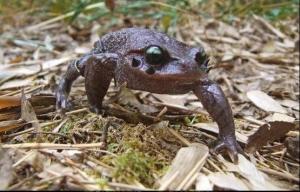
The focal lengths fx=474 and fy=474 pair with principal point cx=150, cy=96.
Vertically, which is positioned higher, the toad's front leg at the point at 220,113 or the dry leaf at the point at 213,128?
the toad's front leg at the point at 220,113

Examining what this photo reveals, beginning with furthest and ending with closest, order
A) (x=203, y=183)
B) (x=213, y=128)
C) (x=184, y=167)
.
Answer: (x=213, y=128) → (x=184, y=167) → (x=203, y=183)

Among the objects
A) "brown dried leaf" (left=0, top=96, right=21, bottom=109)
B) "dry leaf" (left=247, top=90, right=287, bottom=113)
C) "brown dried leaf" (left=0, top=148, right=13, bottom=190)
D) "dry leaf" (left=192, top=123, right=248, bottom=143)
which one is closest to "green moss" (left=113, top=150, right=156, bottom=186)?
"brown dried leaf" (left=0, top=148, right=13, bottom=190)

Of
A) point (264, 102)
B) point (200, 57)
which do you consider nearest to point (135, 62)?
point (200, 57)

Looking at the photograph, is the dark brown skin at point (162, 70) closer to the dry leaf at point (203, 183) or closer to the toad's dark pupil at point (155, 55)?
the toad's dark pupil at point (155, 55)

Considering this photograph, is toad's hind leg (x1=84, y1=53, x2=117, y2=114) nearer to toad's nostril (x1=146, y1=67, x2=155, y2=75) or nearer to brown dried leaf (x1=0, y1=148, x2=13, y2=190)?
toad's nostril (x1=146, y1=67, x2=155, y2=75)

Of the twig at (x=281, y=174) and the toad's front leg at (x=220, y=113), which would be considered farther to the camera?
the toad's front leg at (x=220, y=113)

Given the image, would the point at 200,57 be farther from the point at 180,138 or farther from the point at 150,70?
the point at 180,138

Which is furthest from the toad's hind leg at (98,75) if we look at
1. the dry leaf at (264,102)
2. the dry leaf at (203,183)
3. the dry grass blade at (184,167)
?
the dry leaf at (264,102)
